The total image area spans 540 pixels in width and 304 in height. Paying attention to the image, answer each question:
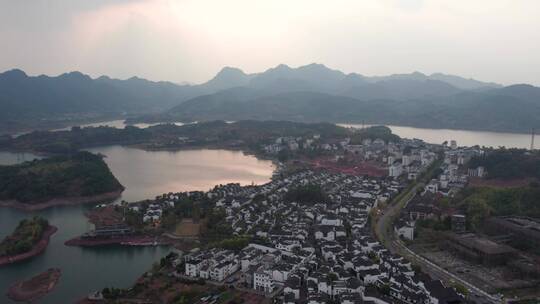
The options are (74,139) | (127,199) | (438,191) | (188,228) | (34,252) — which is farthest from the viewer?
(74,139)

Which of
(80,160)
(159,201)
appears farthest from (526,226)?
(80,160)

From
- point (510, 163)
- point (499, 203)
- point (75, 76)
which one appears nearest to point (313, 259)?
point (499, 203)

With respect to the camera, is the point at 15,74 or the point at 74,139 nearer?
the point at 74,139

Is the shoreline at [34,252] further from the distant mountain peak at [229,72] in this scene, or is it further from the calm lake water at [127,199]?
the distant mountain peak at [229,72]

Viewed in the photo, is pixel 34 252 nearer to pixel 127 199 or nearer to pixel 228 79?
pixel 127 199

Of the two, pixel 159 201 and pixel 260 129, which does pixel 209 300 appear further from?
pixel 260 129

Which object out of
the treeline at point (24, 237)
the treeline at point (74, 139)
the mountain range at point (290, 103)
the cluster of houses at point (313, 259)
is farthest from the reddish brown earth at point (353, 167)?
the mountain range at point (290, 103)
